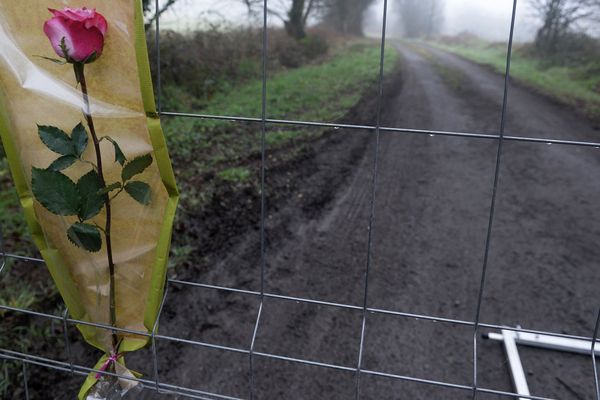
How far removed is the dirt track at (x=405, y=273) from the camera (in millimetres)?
2549

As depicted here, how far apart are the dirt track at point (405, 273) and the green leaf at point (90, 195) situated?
1.17 meters

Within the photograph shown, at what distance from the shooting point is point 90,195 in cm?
120

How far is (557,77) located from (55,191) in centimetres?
1286

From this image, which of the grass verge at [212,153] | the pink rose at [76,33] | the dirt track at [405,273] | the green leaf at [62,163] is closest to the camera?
the pink rose at [76,33]

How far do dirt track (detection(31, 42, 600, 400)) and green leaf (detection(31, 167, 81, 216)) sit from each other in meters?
1.19

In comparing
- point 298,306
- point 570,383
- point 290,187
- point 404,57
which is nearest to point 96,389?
point 298,306

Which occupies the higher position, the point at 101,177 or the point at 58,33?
the point at 58,33

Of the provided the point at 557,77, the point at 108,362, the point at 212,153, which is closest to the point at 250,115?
the point at 212,153

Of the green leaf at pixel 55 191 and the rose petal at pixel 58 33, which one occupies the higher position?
the rose petal at pixel 58 33

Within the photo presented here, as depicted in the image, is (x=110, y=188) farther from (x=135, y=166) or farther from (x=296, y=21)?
(x=296, y=21)

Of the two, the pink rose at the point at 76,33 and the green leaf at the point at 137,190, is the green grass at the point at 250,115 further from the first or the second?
the pink rose at the point at 76,33

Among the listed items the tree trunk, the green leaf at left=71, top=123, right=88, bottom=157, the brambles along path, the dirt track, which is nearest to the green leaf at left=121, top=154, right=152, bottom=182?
the green leaf at left=71, top=123, right=88, bottom=157

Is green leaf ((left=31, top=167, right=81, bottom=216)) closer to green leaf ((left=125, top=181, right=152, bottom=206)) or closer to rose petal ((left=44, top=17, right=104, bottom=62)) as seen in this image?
green leaf ((left=125, top=181, right=152, bottom=206))

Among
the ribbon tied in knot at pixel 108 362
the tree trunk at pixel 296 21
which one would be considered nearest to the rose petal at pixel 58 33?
the ribbon tied in knot at pixel 108 362
